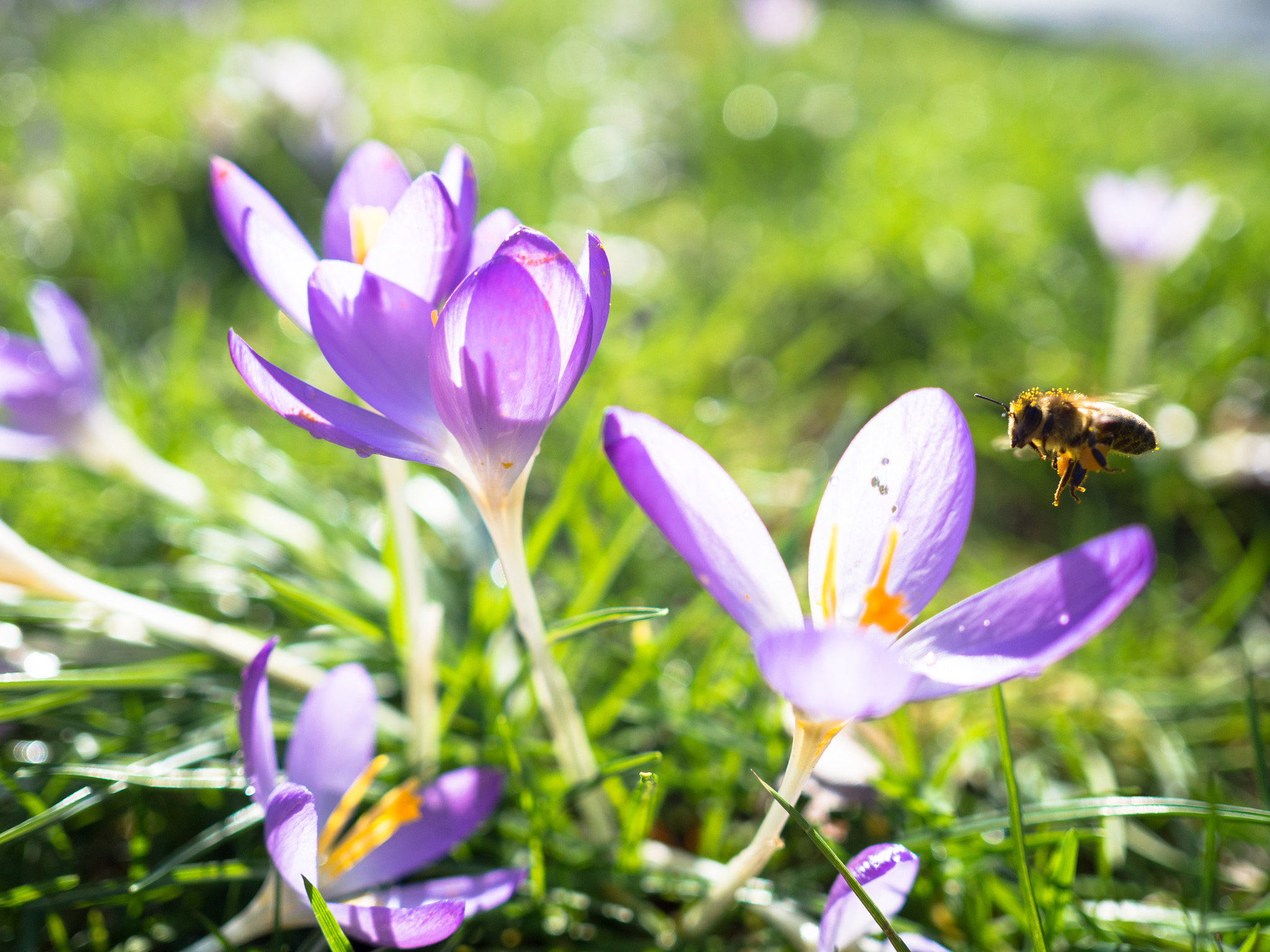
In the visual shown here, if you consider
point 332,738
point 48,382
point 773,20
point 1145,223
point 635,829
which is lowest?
point 635,829

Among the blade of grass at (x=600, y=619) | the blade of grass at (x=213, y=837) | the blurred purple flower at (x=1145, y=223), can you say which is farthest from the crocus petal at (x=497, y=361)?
the blurred purple flower at (x=1145, y=223)

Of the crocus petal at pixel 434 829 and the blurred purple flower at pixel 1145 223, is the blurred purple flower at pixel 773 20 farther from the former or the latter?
the crocus petal at pixel 434 829

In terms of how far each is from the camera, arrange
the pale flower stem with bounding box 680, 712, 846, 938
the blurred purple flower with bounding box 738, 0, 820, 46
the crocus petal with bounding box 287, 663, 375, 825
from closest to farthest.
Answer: the pale flower stem with bounding box 680, 712, 846, 938
the crocus petal with bounding box 287, 663, 375, 825
the blurred purple flower with bounding box 738, 0, 820, 46

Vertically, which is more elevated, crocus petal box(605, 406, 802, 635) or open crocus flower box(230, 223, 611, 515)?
open crocus flower box(230, 223, 611, 515)

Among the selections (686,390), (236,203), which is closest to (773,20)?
(686,390)

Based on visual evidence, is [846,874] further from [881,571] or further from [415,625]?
[415,625]

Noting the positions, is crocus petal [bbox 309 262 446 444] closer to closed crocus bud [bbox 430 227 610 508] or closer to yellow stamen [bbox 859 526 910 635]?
closed crocus bud [bbox 430 227 610 508]

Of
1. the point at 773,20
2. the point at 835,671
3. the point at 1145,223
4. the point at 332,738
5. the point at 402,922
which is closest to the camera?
the point at 835,671

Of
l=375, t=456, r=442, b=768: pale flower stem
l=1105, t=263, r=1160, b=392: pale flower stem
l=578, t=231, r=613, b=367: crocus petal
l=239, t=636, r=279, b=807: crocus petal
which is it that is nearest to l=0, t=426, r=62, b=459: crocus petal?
l=375, t=456, r=442, b=768: pale flower stem
